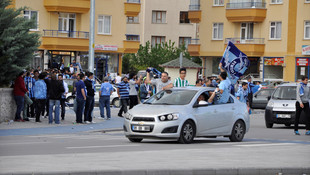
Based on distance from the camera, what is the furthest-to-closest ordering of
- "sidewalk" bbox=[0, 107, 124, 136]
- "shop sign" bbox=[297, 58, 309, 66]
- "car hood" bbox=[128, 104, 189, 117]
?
"shop sign" bbox=[297, 58, 309, 66] < "sidewalk" bbox=[0, 107, 124, 136] < "car hood" bbox=[128, 104, 189, 117]

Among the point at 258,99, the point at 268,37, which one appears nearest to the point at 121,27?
the point at 268,37

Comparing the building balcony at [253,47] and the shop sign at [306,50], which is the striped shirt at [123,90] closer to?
the shop sign at [306,50]

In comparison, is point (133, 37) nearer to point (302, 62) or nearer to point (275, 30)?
point (275, 30)

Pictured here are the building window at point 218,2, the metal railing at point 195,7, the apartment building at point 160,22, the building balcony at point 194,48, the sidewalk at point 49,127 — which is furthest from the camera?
the apartment building at point 160,22

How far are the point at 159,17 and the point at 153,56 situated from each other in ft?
27.5

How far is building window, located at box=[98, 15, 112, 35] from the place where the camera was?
2367 inches

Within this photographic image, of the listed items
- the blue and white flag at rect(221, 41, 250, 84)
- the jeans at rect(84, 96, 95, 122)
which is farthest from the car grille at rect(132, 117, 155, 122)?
the blue and white flag at rect(221, 41, 250, 84)

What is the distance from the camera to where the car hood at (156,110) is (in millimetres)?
16906

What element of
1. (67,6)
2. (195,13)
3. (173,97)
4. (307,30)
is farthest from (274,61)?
(173,97)

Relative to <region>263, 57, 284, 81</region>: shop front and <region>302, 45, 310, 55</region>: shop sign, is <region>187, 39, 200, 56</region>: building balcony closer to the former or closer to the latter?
<region>263, 57, 284, 81</region>: shop front

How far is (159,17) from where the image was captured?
299 feet

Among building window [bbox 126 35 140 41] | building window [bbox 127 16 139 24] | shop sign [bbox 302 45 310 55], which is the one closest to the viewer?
shop sign [bbox 302 45 310 55]

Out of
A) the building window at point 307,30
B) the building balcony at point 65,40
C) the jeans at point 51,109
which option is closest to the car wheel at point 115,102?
the jeans at point 51,109

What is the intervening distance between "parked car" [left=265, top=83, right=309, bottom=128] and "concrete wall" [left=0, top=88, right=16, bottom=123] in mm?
9698
